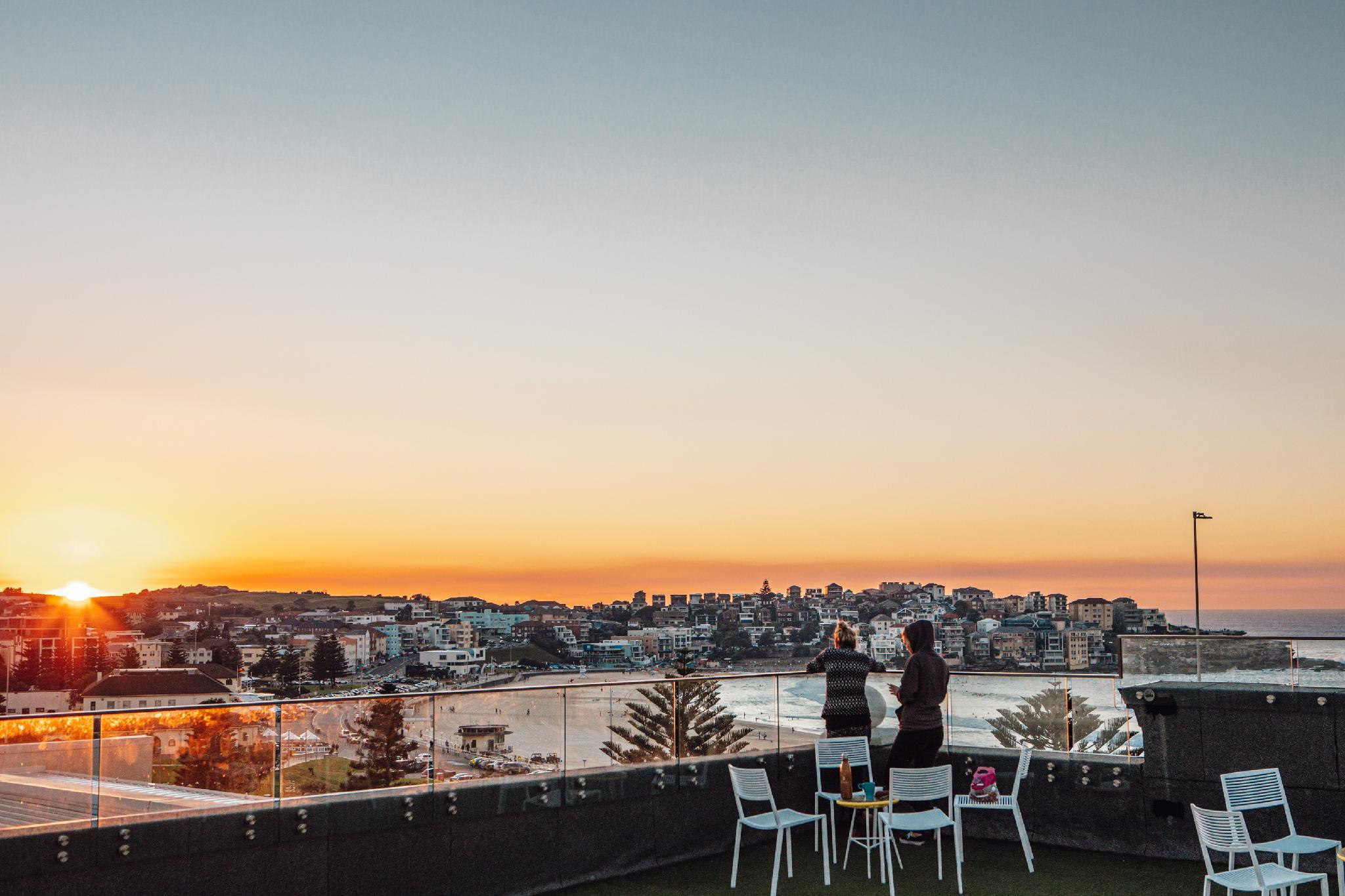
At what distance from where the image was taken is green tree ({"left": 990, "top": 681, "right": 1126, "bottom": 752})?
356 inches

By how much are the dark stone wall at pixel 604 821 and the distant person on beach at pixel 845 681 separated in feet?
1.92

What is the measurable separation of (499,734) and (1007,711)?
4297mm

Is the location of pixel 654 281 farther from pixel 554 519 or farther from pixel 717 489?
pixel 554 519

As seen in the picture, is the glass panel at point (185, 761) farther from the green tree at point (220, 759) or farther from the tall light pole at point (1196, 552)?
the tall light pole at point (1196, 552)

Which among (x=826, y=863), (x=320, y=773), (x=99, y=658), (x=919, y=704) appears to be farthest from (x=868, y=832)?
(x=99, y=658)

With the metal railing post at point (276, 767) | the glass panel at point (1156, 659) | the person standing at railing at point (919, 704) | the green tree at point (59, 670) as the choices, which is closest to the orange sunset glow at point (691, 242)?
the glass panel at point (1156, 659)

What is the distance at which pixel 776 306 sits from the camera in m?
15.9

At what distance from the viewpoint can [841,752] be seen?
8.87 meters

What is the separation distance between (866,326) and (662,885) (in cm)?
977

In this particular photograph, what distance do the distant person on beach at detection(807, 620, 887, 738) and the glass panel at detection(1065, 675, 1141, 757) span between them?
1.58 m

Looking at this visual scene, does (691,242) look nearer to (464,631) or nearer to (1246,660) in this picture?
(1246,660)

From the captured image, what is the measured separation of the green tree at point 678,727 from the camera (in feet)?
28.1

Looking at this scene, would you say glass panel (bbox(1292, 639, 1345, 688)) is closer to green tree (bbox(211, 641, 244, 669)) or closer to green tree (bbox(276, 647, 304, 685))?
green tree (bbox(276, 647, 304, 685))

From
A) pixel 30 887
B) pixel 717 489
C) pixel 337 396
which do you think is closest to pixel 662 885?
pixel 30 887
